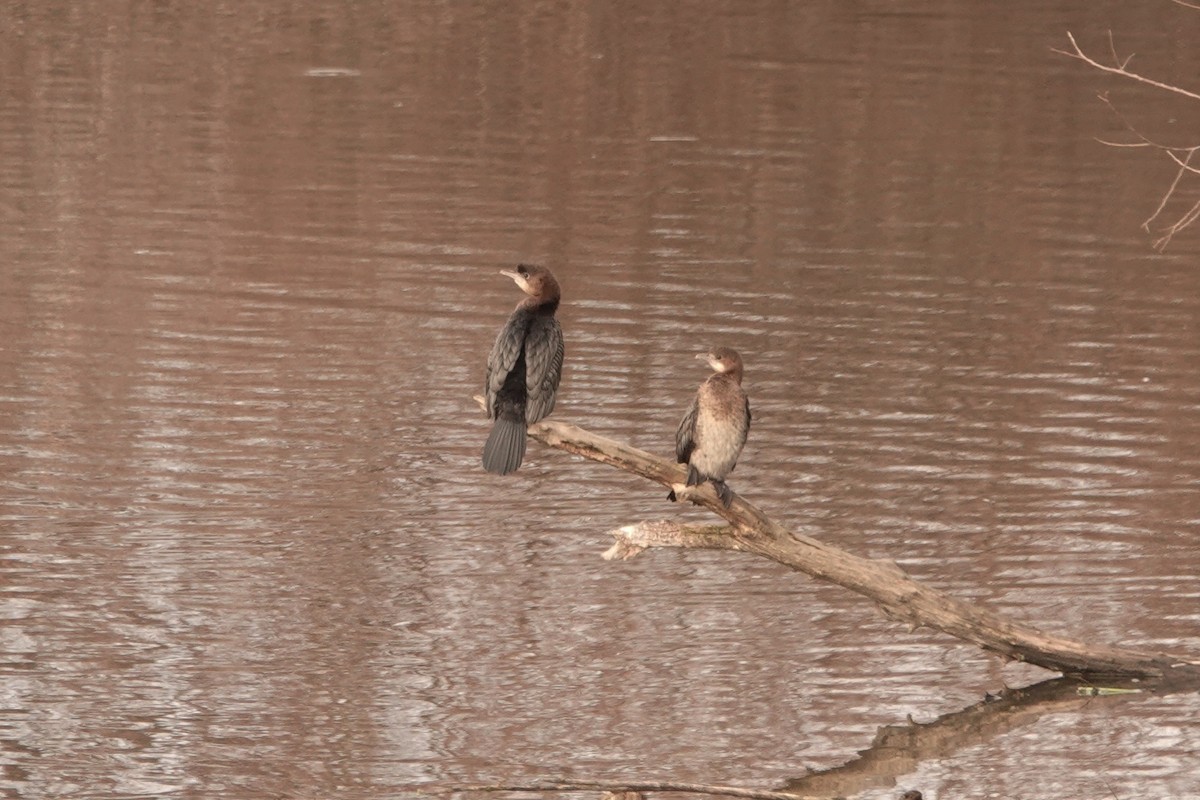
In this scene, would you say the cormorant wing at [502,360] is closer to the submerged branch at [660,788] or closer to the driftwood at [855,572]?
the driftwood at [855,572]

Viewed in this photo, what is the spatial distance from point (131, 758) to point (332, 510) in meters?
2.57

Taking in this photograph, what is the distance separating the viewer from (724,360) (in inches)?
259

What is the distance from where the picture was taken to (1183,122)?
17.6m

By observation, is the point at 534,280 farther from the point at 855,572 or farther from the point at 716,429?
the point at 855,572

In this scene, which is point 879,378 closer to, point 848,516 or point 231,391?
point 848,516

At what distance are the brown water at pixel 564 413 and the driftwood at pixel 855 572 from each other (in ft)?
0.55

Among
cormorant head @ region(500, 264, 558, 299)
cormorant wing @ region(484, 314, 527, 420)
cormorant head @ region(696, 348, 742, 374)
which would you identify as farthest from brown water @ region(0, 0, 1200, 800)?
cormorant head @ region(500, 264, 558, 299)

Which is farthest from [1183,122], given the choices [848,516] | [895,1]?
[848,516]

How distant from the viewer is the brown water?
6848mm

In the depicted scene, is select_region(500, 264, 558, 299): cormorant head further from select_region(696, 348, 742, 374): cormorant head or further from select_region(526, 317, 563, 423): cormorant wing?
select_region(696, 348, 742, 374): cormorant head

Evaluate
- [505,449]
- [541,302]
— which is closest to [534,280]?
[541,302]

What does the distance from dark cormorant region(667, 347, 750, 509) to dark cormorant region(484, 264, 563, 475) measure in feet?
1.83

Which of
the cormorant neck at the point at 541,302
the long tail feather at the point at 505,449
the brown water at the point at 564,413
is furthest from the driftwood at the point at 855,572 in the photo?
the cormorant neck at the point at 541,302

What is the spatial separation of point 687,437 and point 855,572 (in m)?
0.70
